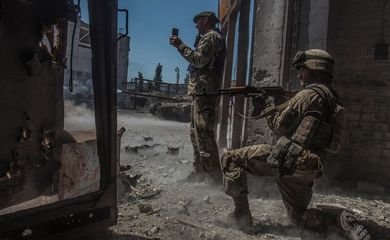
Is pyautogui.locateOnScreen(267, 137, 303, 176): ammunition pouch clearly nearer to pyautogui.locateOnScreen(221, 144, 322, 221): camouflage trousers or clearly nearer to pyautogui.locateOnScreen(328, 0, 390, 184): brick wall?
pyautogui.locateOnScreen(221, 144, 322, 221): camouflage trousers


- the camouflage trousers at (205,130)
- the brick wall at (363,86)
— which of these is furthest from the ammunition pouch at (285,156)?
the brick wall at (363,86)

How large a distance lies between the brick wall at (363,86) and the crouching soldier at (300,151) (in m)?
2.20

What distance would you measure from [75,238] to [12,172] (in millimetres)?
634

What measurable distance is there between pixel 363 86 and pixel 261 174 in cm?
274

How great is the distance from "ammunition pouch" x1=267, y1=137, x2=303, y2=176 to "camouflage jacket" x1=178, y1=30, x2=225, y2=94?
1416mm

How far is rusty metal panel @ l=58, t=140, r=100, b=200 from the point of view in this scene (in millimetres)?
2883

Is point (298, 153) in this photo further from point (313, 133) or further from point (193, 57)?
point (193, 57)

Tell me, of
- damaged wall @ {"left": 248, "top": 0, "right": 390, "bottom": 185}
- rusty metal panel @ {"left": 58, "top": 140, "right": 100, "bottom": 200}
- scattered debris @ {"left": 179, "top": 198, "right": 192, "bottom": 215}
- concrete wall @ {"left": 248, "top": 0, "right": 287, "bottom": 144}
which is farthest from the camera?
concrete wall @ {"left": 248, "top": 0, "right": 287, "bottom": 144}

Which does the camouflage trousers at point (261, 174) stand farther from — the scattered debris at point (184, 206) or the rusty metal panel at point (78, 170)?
the rusty metal panel at point (78, 170)

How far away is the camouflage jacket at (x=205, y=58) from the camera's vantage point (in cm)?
438

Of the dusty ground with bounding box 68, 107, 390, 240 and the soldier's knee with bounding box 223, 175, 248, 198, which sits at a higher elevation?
the soldier's knee with bounding box 223, 175, 248, 198

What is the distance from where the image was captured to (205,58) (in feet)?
14.4

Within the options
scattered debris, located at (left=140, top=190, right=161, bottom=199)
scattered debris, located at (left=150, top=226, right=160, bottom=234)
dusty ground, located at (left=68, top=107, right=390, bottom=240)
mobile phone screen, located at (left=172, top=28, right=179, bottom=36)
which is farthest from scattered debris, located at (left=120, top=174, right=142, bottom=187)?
mobile phone screen, located at (left=172, top=28, right=179, bottom=36)

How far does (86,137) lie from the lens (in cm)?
327
